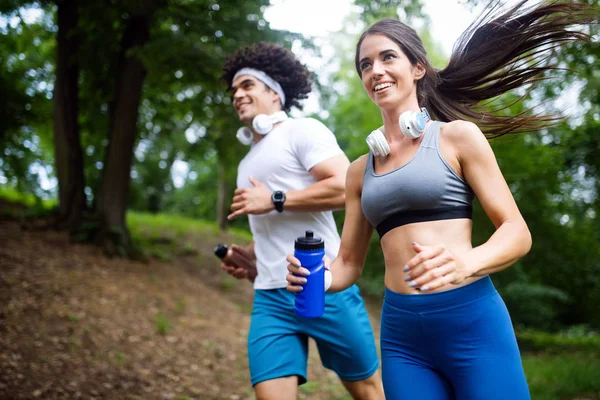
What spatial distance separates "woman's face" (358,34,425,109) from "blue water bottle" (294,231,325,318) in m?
0.68

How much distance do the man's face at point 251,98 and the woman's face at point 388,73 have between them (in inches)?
42.9

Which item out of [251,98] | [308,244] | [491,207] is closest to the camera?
[491,207]

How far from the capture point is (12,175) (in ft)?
38.7

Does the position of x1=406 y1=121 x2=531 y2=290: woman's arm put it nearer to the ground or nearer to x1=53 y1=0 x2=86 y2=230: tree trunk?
A: the ground

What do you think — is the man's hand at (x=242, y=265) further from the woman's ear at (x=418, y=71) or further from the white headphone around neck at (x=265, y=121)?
the woman's ear at (x=418, y=71)

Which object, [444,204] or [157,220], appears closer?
[444,204]

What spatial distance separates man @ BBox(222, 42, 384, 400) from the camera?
2.77 m

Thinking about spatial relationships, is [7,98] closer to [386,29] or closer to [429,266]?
[386,29]

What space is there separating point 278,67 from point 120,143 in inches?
265

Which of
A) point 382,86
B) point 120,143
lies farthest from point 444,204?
point 120,143

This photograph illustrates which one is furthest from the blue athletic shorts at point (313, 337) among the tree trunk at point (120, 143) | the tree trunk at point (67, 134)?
the tree trunk at point (67, 134)

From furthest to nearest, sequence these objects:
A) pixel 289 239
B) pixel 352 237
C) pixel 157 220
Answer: pixel 157 220 → pixel 289 239 → pixel 352 237

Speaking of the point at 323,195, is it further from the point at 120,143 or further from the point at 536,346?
the point at 536,346

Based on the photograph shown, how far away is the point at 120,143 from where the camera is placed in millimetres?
9242
